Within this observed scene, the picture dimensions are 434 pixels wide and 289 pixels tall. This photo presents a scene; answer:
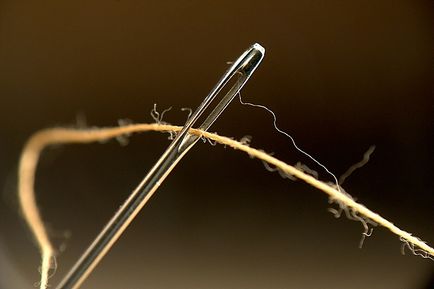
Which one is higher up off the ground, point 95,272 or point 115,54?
point 115,54

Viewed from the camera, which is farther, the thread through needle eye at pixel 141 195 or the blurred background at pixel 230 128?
the blurred background at pixel 230 128

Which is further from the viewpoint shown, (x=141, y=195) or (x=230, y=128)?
(x=230, y=128)

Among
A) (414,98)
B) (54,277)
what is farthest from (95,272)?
(414,98)

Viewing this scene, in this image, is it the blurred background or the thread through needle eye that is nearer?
the thread through needle eye

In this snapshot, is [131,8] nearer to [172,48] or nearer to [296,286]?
→ [172,48]

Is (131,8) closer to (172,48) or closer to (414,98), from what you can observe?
(172,48)

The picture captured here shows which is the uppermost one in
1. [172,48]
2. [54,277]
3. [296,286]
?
[172,48]

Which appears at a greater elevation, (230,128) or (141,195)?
(230,128)
